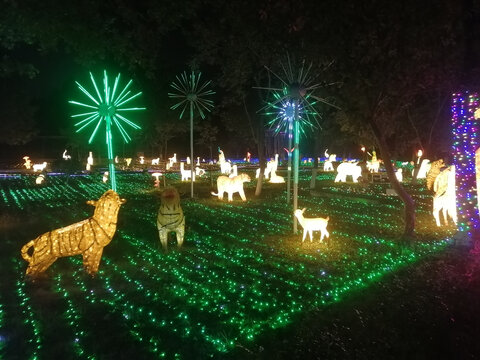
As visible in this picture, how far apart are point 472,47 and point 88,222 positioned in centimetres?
945

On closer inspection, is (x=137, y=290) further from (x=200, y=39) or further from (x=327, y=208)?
(x=200, y=39)

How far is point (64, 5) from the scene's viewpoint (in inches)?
314

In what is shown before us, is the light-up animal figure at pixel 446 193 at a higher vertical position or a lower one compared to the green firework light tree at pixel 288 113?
lower

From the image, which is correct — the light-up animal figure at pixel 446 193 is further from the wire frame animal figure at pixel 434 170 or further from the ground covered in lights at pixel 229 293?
the wire frame animal figure at pixel 434 170

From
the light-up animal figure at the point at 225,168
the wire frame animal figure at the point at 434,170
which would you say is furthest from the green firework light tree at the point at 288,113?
the light-up animal figure at the point at 225,168

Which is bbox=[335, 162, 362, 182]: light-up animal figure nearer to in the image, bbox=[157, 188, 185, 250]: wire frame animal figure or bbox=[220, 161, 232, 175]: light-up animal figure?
bbox=[220, 161, 232, 175]: light-up animal figure

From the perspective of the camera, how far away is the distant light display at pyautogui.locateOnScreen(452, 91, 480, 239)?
811 cm

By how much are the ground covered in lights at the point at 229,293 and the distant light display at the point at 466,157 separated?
2.77 feet

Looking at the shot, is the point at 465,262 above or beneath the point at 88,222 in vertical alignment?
beneath

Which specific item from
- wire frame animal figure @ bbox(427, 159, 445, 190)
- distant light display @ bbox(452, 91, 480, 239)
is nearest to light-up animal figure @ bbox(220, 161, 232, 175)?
wire frame animal figure @ bbox(427, 159, 445, 190)

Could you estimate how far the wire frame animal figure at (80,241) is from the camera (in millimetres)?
6656

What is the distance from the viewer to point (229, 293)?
251 inches

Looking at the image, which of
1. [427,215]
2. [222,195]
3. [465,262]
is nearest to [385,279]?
[465,262]

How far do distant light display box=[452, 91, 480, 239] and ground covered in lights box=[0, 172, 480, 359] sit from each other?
84 centimetres
